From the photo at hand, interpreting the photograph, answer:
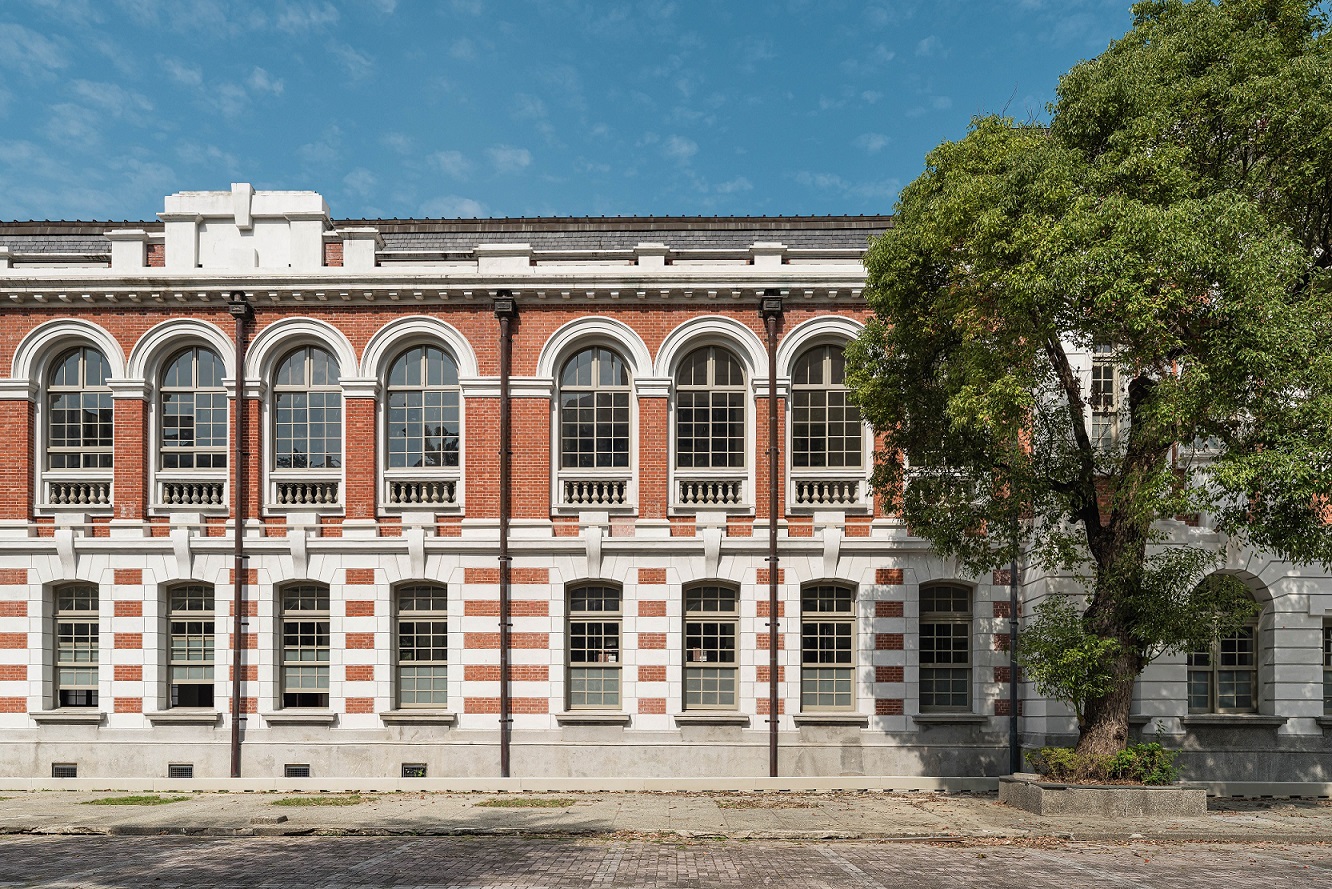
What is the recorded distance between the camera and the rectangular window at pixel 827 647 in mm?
19375

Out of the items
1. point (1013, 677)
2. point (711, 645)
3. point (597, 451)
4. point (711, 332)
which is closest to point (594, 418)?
point (597, 451)

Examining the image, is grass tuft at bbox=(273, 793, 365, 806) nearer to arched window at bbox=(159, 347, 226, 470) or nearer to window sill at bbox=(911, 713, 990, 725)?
arched window at bbox=(159, 347, 226, 470)

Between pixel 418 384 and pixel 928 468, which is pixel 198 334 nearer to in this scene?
pixel 418 384

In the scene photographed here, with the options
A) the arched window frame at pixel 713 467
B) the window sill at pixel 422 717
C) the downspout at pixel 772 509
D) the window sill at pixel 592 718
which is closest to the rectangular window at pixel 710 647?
the downspout at pixel 772 509

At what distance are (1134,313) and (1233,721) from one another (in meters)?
9.92

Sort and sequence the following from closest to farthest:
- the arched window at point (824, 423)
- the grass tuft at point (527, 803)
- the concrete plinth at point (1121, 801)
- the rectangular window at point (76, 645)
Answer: the concrete plinth at point (1121, 801) < the grass tuft at point (527, 803) < the rectangular window at point (76, 645) < the arched window at point (824, 423)

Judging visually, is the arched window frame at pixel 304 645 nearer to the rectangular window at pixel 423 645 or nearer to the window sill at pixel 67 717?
the rectangular window at pixel 423 645

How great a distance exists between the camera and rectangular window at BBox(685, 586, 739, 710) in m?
19.4

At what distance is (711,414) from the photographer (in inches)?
784

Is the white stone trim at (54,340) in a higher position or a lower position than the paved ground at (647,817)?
higher

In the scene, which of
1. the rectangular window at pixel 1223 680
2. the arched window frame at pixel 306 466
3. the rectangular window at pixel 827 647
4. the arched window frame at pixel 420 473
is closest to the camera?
the rectangular window at pixel 1223 680

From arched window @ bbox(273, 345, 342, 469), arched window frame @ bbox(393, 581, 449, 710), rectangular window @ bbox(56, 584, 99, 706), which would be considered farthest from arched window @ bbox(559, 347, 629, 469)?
rectangular window @ bbox(56, 584, 99, 706)

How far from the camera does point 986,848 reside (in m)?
13.2

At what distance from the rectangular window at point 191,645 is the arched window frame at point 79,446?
97.9 inches
